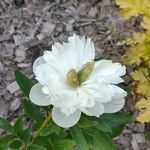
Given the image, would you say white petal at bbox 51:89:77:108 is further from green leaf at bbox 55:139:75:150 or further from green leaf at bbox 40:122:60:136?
green leaf at bbox 55:139:75:150

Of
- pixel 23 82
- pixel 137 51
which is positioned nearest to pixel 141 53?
pixel 137 51

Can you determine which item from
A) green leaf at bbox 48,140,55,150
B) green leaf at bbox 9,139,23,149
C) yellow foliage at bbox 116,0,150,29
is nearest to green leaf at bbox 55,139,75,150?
green leaf at bbox 48,140,55,150

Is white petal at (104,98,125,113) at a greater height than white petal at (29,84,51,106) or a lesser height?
lesser

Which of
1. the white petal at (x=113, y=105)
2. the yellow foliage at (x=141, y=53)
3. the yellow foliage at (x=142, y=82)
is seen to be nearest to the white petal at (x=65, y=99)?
the white petal at (x=113, y=105)

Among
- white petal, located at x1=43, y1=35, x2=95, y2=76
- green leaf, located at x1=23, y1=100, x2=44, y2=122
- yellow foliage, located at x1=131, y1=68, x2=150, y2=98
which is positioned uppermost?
white petal, located at x1=43, y1=35, x2=95, y2=76

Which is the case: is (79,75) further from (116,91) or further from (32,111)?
(32,111)

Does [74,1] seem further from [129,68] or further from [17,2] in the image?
[129,68]

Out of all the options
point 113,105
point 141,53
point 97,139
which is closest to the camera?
point 113,105
